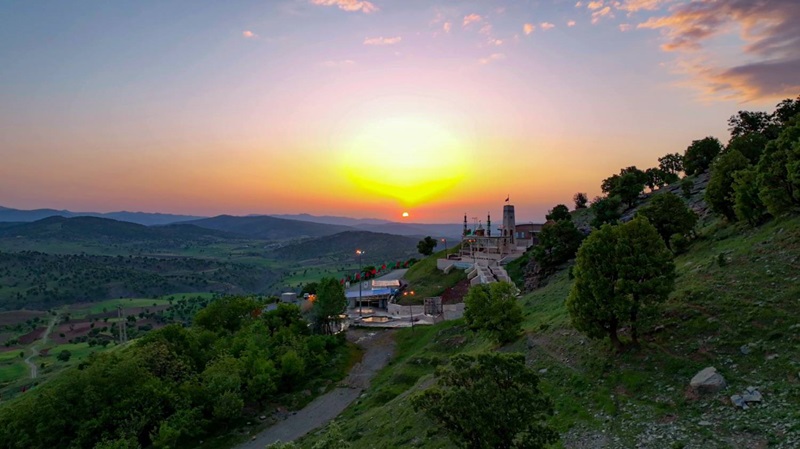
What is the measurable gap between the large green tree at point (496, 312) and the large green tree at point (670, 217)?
1744 centimetres

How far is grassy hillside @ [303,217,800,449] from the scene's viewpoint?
1822 centimetres

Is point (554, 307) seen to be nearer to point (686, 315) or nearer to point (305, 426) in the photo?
point (686, 315)

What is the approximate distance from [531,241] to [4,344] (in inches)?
5806

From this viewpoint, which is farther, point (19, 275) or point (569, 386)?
point (19, 275)

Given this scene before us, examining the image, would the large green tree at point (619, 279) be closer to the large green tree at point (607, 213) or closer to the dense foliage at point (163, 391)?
the dense foliage at point (163, 391)

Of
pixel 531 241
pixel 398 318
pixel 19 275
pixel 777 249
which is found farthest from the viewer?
pixel 19 275

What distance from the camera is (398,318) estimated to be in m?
69.8

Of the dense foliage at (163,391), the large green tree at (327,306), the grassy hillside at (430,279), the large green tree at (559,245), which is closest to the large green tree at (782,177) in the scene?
the large green tree at (559,245)

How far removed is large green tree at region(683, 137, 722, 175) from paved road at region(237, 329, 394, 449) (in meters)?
72.3

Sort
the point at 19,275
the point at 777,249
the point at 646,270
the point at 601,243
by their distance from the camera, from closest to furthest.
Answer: the point at 646,270
the point at 601,243
the point at 777,249
the point at 19,275

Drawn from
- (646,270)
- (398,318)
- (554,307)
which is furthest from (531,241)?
(646,270)

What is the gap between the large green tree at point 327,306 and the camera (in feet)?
205

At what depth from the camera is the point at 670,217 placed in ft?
142

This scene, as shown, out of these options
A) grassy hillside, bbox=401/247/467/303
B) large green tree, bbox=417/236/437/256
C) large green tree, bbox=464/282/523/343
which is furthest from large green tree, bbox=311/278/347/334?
large green tree, bbox=417/236/437/256
